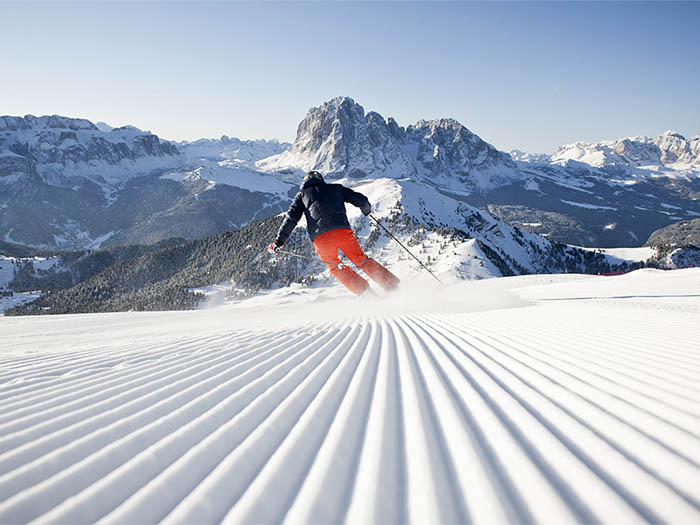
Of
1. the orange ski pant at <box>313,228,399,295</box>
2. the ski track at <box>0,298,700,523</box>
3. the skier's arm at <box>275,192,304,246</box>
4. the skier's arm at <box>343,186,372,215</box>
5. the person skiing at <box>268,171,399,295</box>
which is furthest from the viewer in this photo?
the skier's arm at <box>343,186,372,215</box>

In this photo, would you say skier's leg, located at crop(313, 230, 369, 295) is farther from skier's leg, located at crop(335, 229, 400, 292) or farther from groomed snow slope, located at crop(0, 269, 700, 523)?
groomed snow slope, located at crop(0, 269, 700, 523)

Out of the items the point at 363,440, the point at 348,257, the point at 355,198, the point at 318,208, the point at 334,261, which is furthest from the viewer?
the point at 334,261

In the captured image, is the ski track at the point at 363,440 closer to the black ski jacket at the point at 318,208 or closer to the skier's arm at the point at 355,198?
the black ski jacket at the point at 318,208

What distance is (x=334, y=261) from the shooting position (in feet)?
32.4

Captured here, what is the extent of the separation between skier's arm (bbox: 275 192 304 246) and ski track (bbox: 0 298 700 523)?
565 centimetres

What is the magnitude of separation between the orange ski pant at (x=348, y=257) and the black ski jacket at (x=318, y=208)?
9.1 inches

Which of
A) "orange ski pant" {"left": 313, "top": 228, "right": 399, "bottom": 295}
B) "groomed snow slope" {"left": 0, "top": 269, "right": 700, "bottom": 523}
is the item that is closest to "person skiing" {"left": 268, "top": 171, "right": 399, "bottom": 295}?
"orange ski pant" {"left": 313, "top": 228, "right": 399, "bottom": 295}

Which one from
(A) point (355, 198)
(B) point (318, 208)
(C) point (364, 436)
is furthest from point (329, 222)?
(C) point (364, 436)

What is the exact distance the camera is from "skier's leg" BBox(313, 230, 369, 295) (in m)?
9.45

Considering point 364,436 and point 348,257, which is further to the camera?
point 348,257

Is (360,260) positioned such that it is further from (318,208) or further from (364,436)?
(364,436)

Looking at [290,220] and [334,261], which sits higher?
[290,220]

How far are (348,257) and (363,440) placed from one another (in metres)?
7.82

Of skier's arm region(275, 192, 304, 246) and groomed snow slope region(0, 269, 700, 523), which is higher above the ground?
skier's arm region(275, 192, 304, 246)
